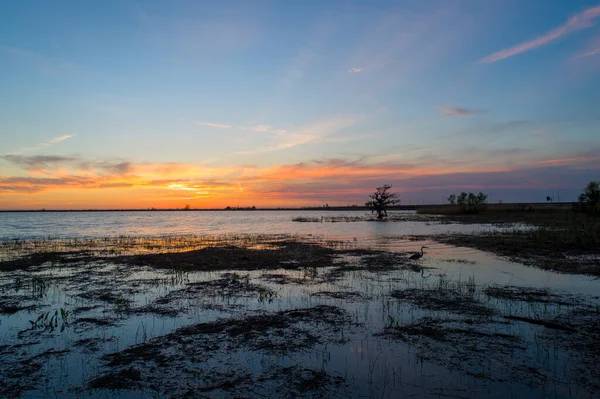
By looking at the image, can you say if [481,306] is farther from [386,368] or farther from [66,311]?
[66,311]

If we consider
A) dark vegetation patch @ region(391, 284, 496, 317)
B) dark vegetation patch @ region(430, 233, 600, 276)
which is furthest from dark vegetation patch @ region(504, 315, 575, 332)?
dark vegetation patch @ region(430, 233, 600, 276)

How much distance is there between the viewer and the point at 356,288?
13.5 meters

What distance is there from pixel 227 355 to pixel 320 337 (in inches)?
89.4

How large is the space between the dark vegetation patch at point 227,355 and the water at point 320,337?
1.9 inches

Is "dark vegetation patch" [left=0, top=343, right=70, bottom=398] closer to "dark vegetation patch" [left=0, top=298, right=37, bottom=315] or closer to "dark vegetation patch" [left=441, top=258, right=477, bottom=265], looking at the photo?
"dark vegetation patch" [left=0, top=298, right=37, bottom=315]

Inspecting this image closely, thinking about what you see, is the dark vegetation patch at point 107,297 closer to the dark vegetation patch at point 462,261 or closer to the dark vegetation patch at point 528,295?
the dark vegetation patch at point 528,295

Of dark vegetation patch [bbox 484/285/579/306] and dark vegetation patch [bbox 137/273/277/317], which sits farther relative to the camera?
dark vegetation patch [bbox 484/285/579/306]

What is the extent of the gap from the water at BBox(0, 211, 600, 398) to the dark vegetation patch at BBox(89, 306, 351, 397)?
5 centimetres

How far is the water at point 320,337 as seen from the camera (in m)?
6.34

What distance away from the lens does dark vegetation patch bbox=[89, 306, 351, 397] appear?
6.36 metres

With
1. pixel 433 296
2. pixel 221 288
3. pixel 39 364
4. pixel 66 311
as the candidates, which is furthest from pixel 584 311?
pixel 66 311

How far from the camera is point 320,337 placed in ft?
28.2

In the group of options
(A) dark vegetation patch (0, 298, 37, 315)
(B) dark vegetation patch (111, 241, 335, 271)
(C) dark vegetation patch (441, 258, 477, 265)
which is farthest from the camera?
(C) dark vegetation patch (441, 258, 477, 265)

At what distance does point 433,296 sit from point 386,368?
5.84 m
